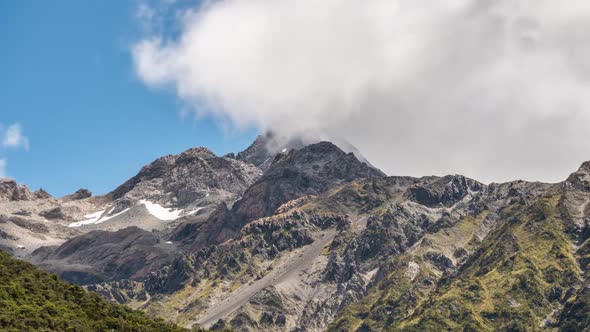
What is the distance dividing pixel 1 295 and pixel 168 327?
43.1 m

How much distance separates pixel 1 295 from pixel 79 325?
640 inches

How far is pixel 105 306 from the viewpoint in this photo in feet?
638

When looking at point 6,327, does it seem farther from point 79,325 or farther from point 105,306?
point 105,306

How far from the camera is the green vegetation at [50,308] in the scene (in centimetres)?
15925

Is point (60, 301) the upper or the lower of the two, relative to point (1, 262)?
lower

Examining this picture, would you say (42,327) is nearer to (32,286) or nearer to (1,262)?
(32,286)

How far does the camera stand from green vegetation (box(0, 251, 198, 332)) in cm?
15925

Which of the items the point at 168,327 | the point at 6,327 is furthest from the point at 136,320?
the point at 6,327

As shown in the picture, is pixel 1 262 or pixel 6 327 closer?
pixel 6 327

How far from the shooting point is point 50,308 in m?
171

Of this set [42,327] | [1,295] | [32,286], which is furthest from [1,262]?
[42,327]

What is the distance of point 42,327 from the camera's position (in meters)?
159

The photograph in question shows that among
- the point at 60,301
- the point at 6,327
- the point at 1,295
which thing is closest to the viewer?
the point at 6,327

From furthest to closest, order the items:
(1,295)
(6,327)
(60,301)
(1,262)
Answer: (1,262)
(60,301)
(1,295)
(6,327)
